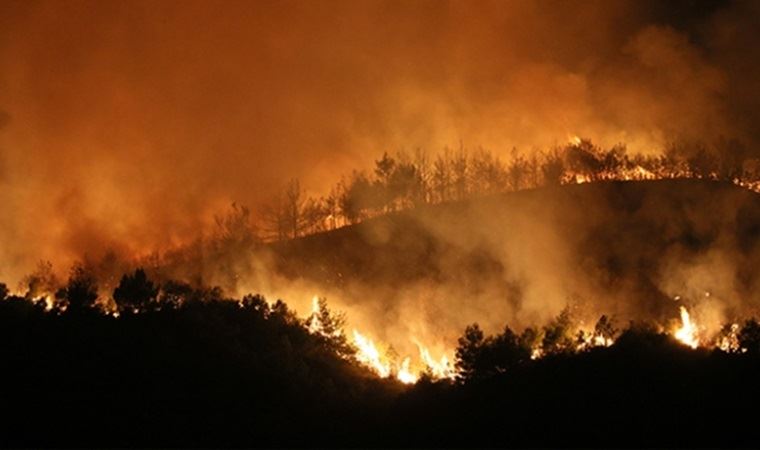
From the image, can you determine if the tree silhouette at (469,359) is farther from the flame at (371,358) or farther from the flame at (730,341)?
the flame at (730,341)

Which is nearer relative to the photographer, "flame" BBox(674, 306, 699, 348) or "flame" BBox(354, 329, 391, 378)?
"flame" BBox(674, 306, 699, 348)

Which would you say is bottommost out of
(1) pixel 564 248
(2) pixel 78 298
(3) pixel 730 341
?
(3) pixel 730 341

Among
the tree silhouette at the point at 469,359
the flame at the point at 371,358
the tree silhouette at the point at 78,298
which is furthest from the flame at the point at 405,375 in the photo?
the tree silhouette at the point at 78,298

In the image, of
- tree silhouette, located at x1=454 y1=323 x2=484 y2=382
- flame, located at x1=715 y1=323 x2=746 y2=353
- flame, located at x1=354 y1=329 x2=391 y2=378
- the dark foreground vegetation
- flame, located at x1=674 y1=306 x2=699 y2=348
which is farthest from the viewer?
flame, located at x1=354 y1=329 x2=391 y2=378

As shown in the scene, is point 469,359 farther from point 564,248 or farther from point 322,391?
point 564,248

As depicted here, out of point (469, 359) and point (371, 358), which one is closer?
point (469, 359)

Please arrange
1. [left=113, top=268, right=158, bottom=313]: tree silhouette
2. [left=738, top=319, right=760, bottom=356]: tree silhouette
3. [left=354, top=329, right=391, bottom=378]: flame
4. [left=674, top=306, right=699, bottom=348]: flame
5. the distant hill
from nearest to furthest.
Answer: [left=738, top=319, right=760, bottom=356]: tree silhouette
[left=674, top=306, right=699, bottom=348]: flame
[left=354, top=329, right=391, bottom=378]: flame
[left=113, top=268, right=158, bottom=313]: tree silhouette
the distant hill

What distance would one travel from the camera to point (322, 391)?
80.7 ft

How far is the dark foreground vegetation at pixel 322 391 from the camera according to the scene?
63.8 ft

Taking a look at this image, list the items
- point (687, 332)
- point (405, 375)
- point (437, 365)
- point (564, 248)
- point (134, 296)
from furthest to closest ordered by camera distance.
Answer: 1. point (564, 248)
2. point (437, 365)
3. point (134, 296)
4. point (405, 375)
5. point (687, 332)

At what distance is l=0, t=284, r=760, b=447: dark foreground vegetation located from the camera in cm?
1944

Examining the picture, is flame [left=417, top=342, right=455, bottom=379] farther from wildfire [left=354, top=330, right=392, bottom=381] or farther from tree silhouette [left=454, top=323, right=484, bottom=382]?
wildfire [left=354, top=330, right=392, bottom=381]

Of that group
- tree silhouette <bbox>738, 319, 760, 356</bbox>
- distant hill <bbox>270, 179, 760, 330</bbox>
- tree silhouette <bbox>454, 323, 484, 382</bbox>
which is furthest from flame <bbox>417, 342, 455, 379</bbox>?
tree silhouette <bbox>738, 319, 760, 356</bbox>

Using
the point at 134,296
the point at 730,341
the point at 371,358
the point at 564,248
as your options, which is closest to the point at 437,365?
the point at 371,358
